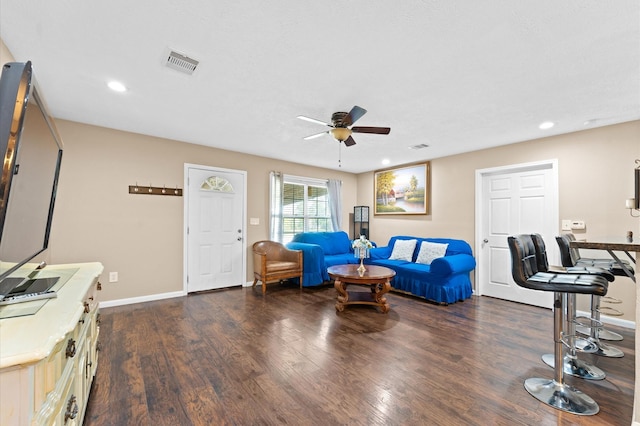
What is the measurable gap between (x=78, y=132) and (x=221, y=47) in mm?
2796

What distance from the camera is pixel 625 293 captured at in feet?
10.5

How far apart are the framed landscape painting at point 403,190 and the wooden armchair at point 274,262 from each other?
235cm

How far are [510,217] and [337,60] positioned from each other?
371 centimetres

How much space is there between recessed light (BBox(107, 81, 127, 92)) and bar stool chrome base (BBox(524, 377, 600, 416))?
4114mm

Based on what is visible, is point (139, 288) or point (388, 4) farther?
point (139, 288)

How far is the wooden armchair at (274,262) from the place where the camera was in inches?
175

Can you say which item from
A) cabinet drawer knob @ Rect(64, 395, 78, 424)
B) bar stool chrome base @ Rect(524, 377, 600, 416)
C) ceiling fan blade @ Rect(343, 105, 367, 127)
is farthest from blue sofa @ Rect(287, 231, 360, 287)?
cabinet drawer knob @ Rect(64, 395, 78, 424)

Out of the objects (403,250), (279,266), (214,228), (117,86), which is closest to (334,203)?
(403,250)

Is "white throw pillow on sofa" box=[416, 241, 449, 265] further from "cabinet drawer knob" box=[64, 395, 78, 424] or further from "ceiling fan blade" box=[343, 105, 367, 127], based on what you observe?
"cabinet drawer knob" box=[64, 395, 78, 424]

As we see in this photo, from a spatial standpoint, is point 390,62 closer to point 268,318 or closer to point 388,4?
point 388,4

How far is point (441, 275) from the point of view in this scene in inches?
150

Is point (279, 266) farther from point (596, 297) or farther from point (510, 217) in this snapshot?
point (596, 297)

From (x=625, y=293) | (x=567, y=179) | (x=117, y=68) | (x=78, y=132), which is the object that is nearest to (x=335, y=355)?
(x=117, y=68)

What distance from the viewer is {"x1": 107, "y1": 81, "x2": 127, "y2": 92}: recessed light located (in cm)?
247
